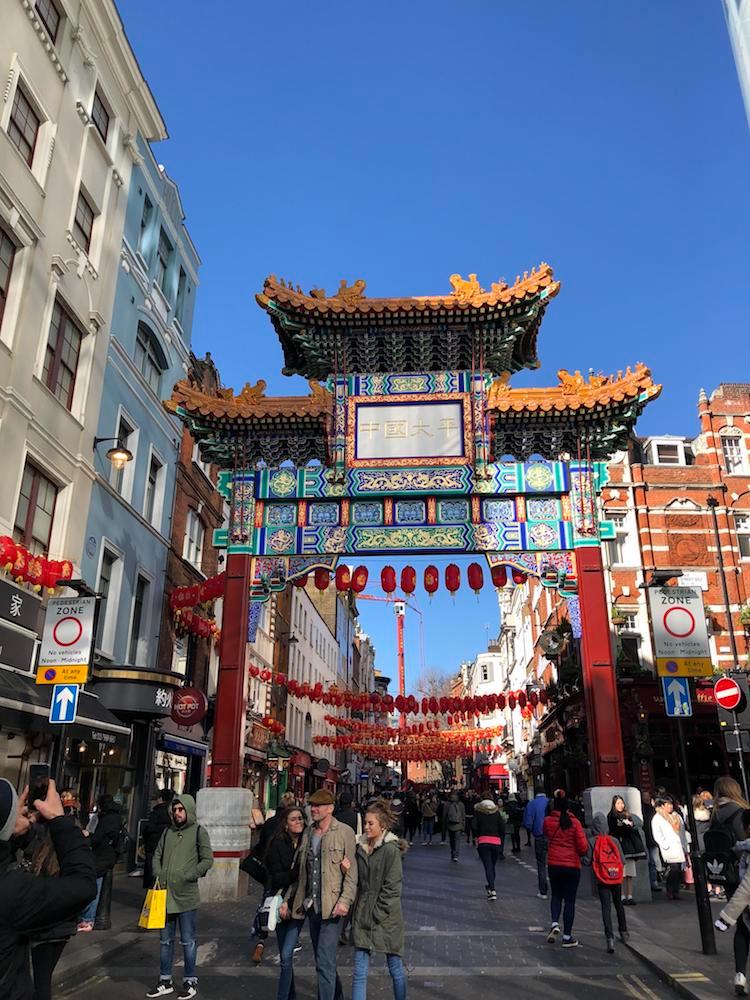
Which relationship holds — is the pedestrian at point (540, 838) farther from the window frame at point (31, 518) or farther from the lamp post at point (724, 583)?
the lamp post at point (724, 583)

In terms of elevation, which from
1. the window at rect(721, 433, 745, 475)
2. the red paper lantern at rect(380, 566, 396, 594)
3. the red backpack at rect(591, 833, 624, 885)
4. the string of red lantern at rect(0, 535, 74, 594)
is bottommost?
the red backpack at rect(591, 833, 624, 885)

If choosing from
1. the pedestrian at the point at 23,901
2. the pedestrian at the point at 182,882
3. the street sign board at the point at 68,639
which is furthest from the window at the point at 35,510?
the pedestrian at the point at 23,901

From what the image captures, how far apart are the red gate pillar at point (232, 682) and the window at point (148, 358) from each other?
8.10 m

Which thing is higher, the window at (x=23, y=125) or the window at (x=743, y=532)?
the window at (x=23, y=125)

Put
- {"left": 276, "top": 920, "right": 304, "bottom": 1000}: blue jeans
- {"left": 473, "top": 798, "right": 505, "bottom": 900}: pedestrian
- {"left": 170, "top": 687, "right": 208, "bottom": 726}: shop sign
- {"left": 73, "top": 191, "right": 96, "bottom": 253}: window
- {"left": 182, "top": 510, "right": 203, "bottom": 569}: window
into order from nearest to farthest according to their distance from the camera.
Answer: {"left": 276, "top": 920, "right": 304, "bottom": 1000}: blue jeans < {"left": 473, "top": 798, "right": 505, "bottom": 900}: pedestrian < {"left": 73, "top": 191, "right": 96, "bottom": 253}: window < {"left": 170, "top": 687, "right": 208, "bottom": 726}: shop sign < {"left": 182, "top": 510, "right": 203, "bottom": 569}: window

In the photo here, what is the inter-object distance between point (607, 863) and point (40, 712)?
929 centimetres

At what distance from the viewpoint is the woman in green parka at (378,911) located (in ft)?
22.2

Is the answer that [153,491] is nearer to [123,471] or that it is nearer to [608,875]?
[123,471]

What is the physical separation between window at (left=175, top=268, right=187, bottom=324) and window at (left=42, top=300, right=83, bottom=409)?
7526mm

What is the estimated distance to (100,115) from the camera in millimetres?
20469

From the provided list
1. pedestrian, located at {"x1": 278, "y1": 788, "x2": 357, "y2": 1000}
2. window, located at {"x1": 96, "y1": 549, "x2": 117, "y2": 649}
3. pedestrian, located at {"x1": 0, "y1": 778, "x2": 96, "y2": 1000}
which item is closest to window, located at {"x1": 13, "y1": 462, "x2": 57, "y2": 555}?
window, located at {"x1": 96, "y1": 549, "x2": 117, "y2": 649}

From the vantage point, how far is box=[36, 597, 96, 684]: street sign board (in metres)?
10.9

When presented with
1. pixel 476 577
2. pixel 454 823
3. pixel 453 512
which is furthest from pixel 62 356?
pixel 454 823

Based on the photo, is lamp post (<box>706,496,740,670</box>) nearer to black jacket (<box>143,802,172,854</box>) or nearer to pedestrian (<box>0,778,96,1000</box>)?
black jacket (<box>143,802,172,854</box>)
